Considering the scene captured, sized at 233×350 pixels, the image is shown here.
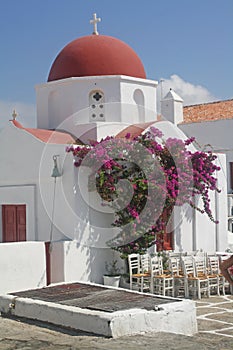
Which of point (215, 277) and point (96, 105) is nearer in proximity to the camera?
point (215, 277)

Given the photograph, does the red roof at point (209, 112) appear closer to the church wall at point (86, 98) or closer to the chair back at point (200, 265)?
the church wall at point (86, 98)

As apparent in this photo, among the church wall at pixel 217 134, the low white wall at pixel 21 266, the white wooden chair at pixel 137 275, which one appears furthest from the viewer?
the church wall at pixel 217 134

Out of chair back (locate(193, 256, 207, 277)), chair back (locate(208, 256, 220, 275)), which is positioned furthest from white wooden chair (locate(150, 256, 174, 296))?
chair back (locate(208, 256, 220, 275))

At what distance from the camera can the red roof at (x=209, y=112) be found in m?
29.5

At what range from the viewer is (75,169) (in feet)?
44.7

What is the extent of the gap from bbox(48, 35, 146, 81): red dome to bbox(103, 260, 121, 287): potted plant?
532 cm

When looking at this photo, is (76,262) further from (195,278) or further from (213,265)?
(213,265)

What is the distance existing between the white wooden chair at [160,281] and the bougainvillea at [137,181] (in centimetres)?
66

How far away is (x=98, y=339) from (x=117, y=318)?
1.43 feet

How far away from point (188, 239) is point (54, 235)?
13.6ft

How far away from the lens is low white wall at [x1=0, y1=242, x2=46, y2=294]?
39.4 feet

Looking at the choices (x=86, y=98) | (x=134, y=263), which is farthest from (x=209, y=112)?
(x=134, y=263)

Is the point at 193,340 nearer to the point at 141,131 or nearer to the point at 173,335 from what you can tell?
the point at 173,335

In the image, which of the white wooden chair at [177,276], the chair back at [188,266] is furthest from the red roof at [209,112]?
the chair back at [188,266]
